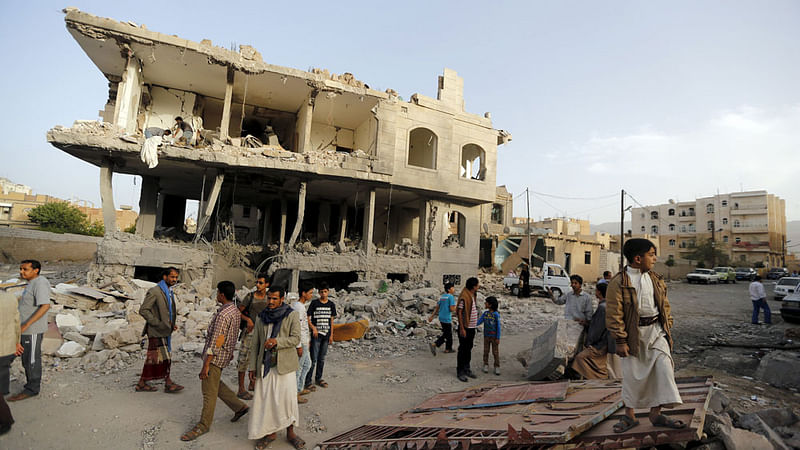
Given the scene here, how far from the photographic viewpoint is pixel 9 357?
384cm

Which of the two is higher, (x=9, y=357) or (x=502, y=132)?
(x=502, y=132)

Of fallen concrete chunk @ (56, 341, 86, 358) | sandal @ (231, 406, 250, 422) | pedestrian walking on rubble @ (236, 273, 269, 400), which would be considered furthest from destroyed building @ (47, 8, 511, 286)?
sandal @ (231, 406, 250, 422)

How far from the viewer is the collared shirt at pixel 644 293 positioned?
299 centimetres

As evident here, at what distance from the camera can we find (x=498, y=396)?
4168mm

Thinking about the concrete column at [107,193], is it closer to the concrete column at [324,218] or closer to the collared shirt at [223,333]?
the concrete column at [324,218]

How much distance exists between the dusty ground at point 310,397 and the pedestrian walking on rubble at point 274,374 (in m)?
0.28

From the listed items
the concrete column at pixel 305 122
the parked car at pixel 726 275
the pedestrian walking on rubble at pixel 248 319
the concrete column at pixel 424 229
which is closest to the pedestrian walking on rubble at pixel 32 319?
the pedestrian walking on rubble at pixel 248 319

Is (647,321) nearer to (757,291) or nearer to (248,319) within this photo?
(248,319)

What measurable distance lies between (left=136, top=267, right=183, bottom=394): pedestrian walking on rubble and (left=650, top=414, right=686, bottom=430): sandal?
544cm

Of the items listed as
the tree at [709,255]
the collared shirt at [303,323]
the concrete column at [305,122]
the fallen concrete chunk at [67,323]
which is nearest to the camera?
the collared shirt at [303,323]

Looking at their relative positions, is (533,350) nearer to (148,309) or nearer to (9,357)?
(148,309)

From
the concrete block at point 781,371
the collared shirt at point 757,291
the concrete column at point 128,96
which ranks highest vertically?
the concrete column at point 128,96

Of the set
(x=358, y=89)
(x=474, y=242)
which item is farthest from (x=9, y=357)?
(x=474, y=242)

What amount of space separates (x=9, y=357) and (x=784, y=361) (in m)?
10.6
